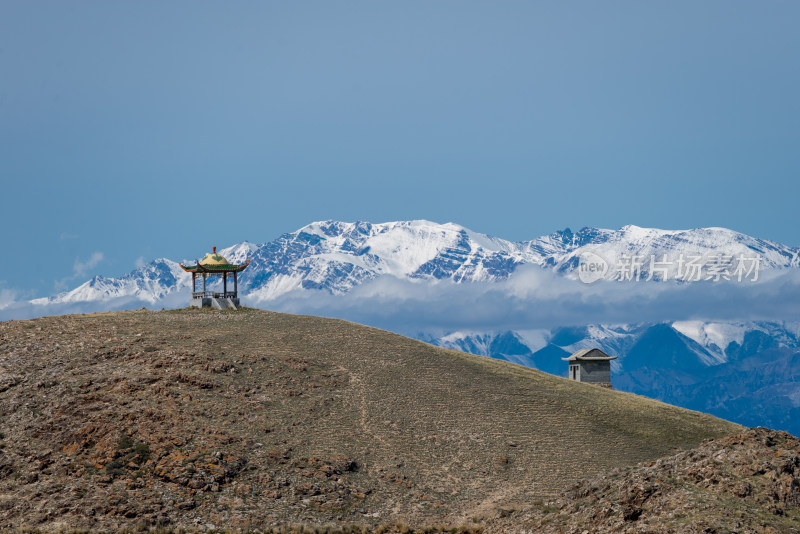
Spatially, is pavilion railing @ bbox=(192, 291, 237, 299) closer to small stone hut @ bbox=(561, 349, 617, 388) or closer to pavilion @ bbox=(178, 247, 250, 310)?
pavilion @ bbox=(178, 247, 250, 310)

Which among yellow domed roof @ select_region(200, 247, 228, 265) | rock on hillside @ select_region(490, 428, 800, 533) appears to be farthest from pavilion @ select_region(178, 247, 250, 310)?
rock on hillside @ select_region(490, 428, 800, 533)

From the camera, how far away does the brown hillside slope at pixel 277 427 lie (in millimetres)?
44688

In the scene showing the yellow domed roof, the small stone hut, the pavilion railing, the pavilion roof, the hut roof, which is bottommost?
the small stone hut

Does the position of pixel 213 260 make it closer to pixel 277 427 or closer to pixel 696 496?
pixel 277 427

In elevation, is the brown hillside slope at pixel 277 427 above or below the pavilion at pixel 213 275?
below

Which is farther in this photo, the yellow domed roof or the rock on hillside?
the yellow domed roof

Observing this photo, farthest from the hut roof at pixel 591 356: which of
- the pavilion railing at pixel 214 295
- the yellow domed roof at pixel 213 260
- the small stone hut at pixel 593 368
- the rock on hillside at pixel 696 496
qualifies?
the rock on hillside at pixel 696 496

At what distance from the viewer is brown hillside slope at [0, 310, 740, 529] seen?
44688mm

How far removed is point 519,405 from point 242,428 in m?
23.8

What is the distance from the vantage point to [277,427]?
53.9m

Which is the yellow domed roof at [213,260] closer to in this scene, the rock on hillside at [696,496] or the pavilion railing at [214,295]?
the pavilion railing at [214,295]

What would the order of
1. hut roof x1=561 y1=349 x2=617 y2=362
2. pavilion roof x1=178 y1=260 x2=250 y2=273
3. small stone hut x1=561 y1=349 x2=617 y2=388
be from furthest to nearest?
hut roof x1=561 y1=349 x2=617 y2=362 → small stone hut x1=561 y1=349 x2=617 y2=388 → pavilion roof x1=178 y1=260 x2=250 y2=273

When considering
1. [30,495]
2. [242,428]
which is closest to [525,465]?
[242,428]

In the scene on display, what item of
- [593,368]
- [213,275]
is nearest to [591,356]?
[593,368]
